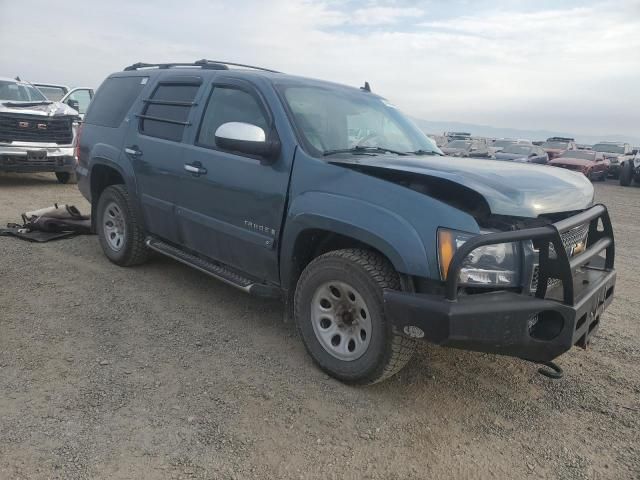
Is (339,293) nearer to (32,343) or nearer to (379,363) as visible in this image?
(379,363)

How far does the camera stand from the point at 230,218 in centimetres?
377

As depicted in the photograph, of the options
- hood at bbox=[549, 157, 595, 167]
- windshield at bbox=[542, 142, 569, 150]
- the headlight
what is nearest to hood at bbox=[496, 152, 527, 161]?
hood at bbox=[549, 157, 595, 167]

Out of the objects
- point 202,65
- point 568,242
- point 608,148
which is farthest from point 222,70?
point 608,148

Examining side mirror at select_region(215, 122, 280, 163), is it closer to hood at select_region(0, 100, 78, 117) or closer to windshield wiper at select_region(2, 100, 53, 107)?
hood at select_region(0, 100, 78, 117)

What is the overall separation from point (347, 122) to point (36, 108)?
841 centimetres

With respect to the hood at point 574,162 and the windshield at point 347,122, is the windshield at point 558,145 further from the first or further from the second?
the windshield at point 347,122

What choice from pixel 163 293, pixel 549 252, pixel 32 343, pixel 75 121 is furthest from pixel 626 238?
pixel 75 121

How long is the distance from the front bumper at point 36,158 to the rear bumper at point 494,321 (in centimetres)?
891

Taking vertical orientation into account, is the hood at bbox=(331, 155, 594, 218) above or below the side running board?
above

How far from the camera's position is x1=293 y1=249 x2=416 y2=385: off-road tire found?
2.88 m

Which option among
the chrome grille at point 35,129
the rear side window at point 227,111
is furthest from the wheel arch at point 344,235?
the chrome grille at point 35,129

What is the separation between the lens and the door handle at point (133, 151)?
15.3ft

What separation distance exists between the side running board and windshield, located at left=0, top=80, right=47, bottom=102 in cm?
795

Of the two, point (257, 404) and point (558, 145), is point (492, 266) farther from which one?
point (558, 145)
